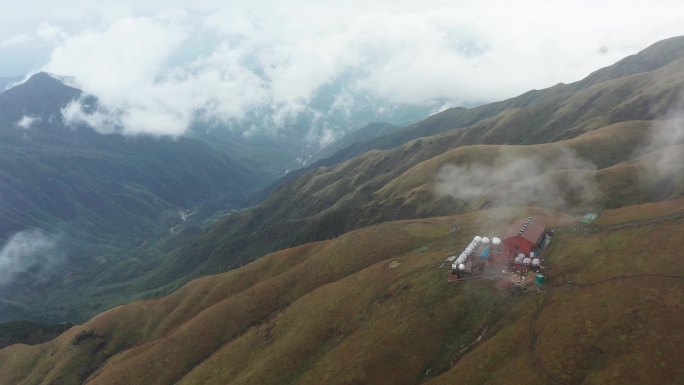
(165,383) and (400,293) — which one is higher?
(400,293)

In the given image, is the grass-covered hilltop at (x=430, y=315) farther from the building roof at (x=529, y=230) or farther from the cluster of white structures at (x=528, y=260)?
the building roof at (x=529, y=230)

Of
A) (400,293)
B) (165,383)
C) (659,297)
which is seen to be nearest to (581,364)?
(659,297)

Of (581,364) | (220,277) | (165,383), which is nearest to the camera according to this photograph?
(581,364)

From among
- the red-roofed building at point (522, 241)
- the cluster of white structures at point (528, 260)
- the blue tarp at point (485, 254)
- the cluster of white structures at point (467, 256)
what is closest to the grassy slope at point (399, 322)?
the cluster of white structures at point (528, 260)

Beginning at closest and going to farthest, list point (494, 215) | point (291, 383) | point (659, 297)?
point (659, 297)
point (291, 383)
point (494, 215)

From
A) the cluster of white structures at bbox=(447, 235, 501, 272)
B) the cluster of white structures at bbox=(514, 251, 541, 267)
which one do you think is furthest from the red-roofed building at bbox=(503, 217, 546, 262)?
the cluster of white structures at bbox=(447, 235, 501, 272)

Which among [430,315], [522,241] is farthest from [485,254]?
[430,315]

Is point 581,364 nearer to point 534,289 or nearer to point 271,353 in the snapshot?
point 534,289
